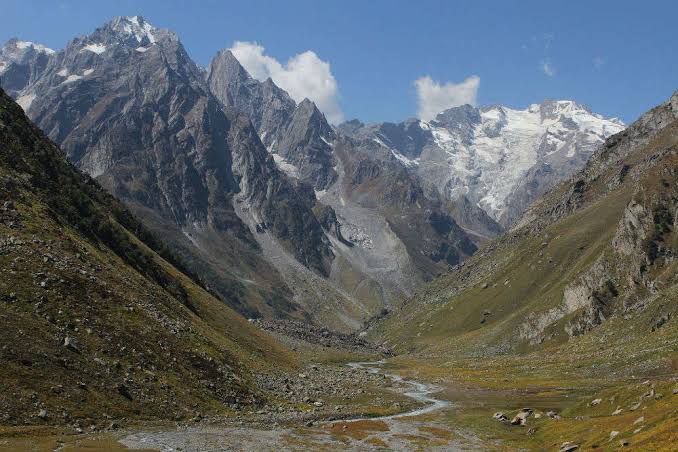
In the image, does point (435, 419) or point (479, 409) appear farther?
point (479, 409)

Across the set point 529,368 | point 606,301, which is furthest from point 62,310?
point 606,301

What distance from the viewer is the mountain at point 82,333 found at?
61.4m

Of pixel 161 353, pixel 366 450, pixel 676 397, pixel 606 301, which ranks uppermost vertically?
pixel 606 301

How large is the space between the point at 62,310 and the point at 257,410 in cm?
2985

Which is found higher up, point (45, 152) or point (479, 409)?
point (45, 152)

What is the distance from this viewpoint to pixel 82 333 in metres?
71.1

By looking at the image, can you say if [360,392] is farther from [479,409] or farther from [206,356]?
[206,356]

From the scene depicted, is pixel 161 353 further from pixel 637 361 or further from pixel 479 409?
pixel 637 361

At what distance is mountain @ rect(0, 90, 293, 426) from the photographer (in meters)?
61.4

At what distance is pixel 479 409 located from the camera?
348ft

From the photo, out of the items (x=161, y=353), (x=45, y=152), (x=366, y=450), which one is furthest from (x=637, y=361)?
(x=45, y=152)

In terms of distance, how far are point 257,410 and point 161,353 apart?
15.9m

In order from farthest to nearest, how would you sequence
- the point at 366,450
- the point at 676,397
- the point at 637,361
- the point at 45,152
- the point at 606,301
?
the point at 606,301 → the point at 45,152 → the point at 637,361 → the point at 366,450 → the point at 676,397

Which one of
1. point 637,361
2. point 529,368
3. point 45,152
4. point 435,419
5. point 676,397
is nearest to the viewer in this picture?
point 676,397
